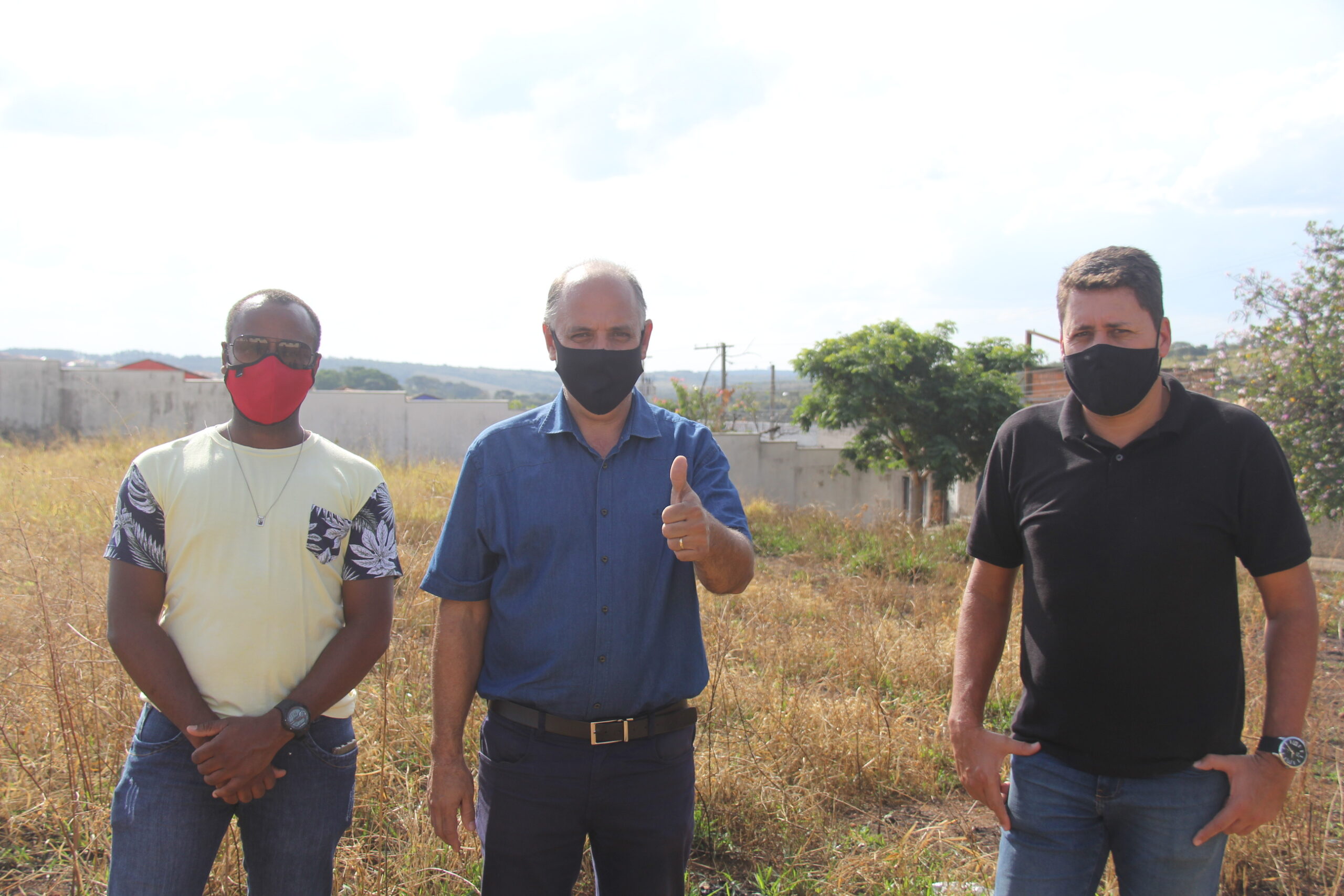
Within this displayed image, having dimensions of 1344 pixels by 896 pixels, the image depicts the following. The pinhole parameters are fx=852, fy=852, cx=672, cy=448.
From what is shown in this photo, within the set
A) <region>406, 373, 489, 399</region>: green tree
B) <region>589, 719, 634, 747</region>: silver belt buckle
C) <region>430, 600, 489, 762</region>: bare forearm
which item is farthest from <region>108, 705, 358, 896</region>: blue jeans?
<region>406, 373, 489, 399</region>: green tree

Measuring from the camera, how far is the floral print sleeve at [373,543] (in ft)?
6.83

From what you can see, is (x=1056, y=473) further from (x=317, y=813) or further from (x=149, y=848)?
(x=149, y=848)

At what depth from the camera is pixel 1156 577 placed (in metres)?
1.86

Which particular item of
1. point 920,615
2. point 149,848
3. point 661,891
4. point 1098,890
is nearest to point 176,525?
point 149,848

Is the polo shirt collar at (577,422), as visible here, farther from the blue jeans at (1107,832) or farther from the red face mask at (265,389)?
the blue jeans at (1107,832)

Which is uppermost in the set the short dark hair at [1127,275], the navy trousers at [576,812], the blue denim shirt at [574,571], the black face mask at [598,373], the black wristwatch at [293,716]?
the short dark hair at [1127,275]

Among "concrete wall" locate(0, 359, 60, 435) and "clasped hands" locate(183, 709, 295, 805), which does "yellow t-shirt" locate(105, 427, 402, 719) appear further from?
"concrete wall" locate(0, 359, 60, 435)

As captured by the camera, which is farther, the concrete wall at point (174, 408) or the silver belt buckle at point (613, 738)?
the concrete wall at point (174, 408)

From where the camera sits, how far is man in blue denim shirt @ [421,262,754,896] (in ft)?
6.42

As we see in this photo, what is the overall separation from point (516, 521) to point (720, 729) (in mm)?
2299

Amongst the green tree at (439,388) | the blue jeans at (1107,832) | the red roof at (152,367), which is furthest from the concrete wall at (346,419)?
the green tree at (439,388)

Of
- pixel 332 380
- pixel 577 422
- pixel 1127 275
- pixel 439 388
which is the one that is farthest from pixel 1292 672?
pixel 439 388

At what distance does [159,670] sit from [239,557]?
29 cm

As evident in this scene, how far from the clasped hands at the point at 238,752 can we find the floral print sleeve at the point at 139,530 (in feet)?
1.30
